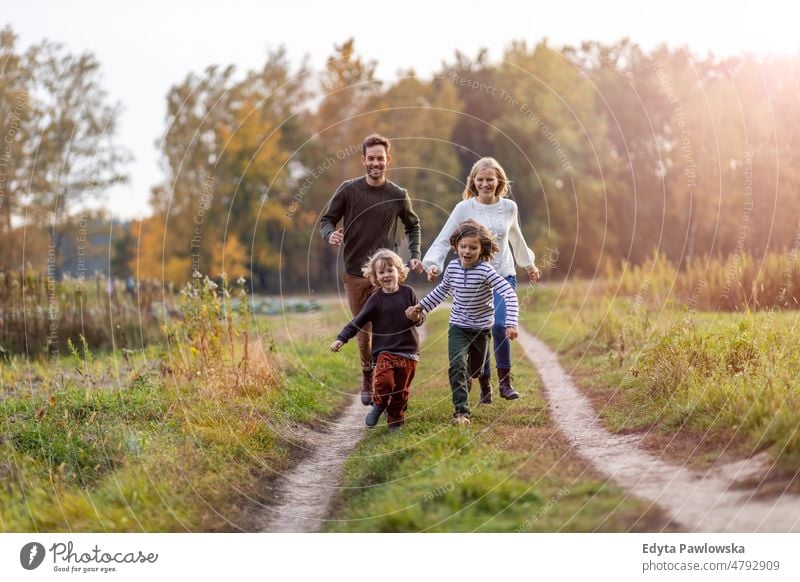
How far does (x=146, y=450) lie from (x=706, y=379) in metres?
4.04

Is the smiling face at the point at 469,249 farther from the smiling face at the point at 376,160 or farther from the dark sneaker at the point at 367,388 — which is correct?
the dark sneaker at the point at 367,388

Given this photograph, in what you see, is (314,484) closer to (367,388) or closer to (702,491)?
(367,388)

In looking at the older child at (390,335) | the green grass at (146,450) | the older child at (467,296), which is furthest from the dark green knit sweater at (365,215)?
the green grass at (146,450)

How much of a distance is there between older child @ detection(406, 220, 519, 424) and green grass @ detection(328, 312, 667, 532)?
0.39 metres

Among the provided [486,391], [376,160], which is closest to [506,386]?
[486,391]

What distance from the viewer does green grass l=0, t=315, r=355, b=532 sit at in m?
5.35

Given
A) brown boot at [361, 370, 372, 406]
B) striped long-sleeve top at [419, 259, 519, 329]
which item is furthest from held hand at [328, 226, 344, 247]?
brown boot at [361, 370, 372, 406]

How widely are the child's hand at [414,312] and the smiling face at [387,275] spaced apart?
0.89ft

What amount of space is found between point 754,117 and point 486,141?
906 centimetres

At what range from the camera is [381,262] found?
6.61 meters

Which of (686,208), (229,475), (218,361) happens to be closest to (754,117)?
(686,208)

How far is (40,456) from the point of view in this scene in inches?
242

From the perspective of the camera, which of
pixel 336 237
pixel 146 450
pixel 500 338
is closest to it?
pixel 146 450
